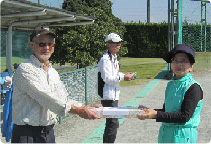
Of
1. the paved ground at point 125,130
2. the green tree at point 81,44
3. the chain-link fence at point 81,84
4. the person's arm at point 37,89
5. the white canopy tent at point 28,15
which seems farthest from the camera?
the green tree at point 81,44

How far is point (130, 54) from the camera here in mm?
35531

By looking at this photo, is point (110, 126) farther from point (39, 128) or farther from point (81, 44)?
point (81, 44)

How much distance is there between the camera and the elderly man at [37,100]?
287cm

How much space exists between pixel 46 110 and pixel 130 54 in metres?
32.8

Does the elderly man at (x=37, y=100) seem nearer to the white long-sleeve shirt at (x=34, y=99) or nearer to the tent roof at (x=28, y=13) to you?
the white long-sleeve shirt at (x=34, y=99)

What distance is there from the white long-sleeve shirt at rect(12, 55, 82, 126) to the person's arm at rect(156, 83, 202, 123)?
0.92m

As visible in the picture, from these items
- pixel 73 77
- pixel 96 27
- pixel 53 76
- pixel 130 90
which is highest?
pixel 96 27

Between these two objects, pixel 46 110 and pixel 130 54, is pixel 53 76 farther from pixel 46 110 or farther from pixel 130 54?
pixel 130 54

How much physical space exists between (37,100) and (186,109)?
1.34 metres

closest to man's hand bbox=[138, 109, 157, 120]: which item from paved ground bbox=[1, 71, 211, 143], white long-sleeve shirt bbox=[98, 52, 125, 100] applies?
white long-sleeve shirt bbox=[98, 52, 125, 100]

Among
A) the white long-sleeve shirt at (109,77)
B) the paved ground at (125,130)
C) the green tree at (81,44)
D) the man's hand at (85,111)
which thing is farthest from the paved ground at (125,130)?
the green tree at (81,44)

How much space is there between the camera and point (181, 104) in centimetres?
275

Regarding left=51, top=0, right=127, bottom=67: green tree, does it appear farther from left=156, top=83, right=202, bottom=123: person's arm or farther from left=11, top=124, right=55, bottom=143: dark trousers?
left=156, top=83, right=202, bottom=123: person's arm

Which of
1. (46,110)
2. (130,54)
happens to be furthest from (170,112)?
(130,54)
